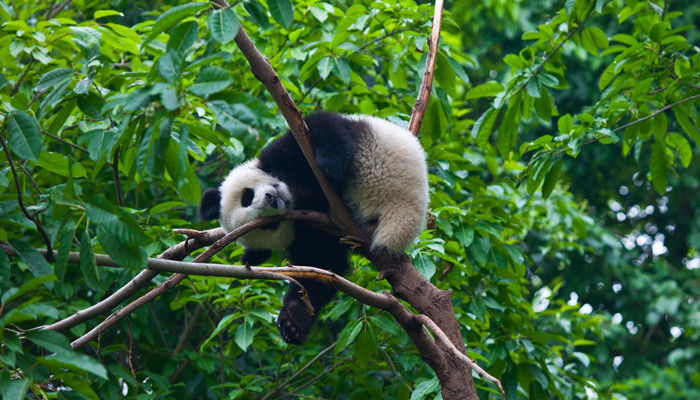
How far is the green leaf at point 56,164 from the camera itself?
2.64m

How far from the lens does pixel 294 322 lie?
Result: 346cm

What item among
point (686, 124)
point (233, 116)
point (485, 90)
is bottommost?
point (686, 124)

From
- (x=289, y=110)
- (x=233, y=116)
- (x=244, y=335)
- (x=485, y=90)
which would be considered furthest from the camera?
(x=485, y=90)

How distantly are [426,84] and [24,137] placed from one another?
6.89ft

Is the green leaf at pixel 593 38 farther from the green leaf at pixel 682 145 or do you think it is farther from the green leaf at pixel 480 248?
the green leaf at pixel 480 248

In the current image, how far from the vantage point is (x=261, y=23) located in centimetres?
202

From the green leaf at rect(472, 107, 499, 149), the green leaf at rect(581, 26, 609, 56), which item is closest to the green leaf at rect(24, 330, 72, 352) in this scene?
the green leaf at rect(472, 107, 499, 149)

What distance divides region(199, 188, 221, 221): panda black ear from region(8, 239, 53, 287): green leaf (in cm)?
122

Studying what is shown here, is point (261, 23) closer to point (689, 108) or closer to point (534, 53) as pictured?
point (534, 53)

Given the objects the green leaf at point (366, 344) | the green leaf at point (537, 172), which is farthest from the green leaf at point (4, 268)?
the green leaf at point (537, 172)

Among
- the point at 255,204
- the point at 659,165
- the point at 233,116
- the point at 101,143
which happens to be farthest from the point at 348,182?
the point at 659,165

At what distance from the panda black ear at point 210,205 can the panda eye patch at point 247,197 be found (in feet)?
0.61

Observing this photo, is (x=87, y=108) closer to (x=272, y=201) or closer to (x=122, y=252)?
(x=272, y=201)

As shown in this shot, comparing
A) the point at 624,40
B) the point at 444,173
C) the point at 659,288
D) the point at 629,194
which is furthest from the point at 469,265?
the point at 629,194
